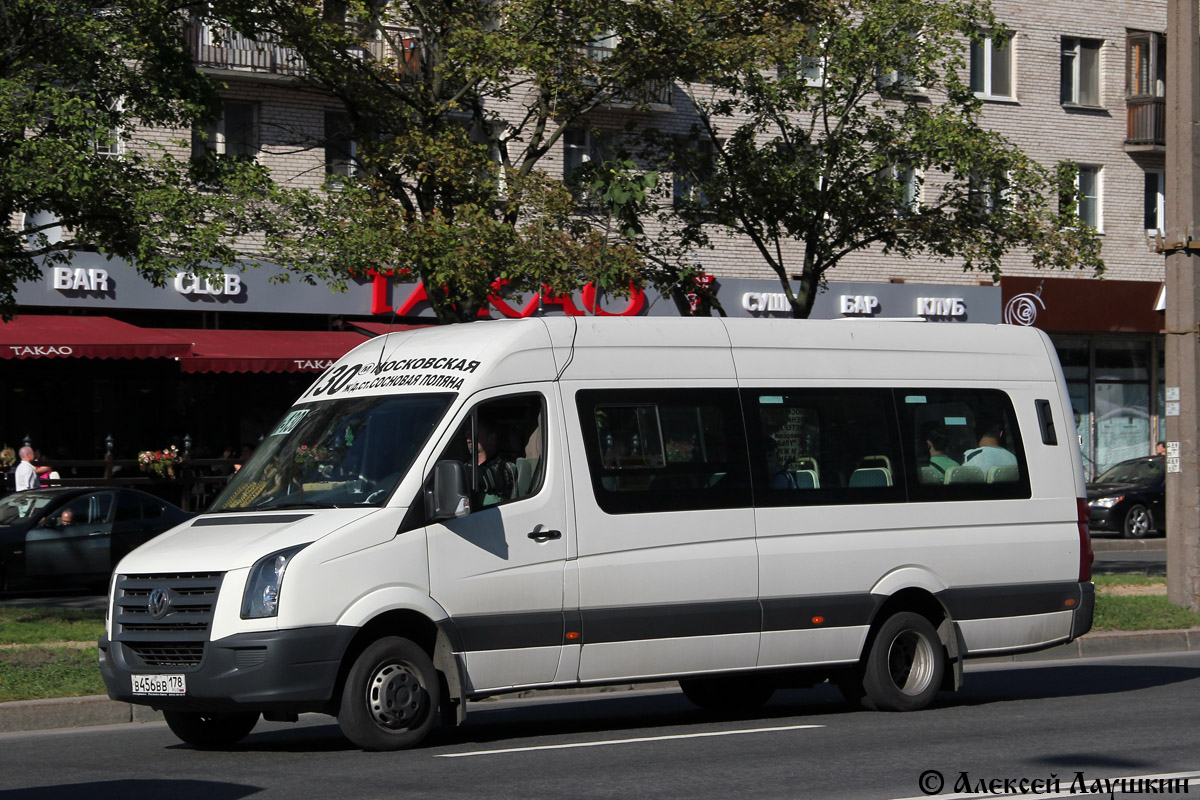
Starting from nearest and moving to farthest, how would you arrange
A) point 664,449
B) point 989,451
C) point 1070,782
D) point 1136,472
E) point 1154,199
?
point 1070,782 < point 664,449 < point 989,451 < point 1136,472 < point 1154,199

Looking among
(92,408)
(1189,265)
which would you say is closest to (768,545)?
(1189,265)

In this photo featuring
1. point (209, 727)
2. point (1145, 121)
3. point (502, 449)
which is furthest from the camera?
point (1145, 121)

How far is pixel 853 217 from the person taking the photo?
20.7 meters

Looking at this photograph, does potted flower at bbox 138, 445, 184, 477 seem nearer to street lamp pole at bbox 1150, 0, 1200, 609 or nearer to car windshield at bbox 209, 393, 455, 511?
street lamp pole at bbox 1150, 0, 1200, 609

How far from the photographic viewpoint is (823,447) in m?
11.0

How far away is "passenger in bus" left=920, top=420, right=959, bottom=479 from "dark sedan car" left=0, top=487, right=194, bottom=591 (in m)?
12.7

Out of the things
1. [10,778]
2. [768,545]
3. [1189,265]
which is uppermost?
[1189,265]

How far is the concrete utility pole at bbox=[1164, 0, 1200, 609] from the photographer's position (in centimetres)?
1638

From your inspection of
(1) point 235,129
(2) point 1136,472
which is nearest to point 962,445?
(1) point 235,129

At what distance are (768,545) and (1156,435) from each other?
112 ft

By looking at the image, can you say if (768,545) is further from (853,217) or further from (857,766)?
(853,217)

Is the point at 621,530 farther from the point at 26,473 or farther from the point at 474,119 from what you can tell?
the point at 26,473

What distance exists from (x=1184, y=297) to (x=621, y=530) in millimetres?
8656

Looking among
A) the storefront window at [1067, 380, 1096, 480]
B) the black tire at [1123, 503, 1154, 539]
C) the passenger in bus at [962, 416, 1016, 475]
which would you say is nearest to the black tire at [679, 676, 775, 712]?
the passenger in bus at [962, 416, 1016, 475]
